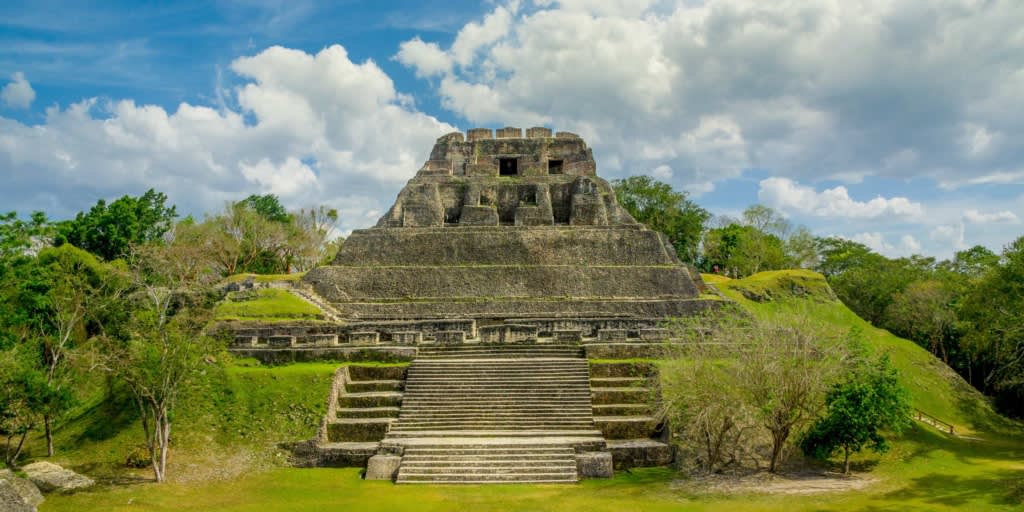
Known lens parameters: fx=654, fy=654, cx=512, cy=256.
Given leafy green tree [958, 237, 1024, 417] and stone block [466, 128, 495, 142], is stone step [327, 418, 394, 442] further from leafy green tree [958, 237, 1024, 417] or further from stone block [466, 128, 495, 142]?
stone block [466, 128, 495, 142]

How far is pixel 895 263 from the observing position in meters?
39.7

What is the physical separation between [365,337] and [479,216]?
11.5m

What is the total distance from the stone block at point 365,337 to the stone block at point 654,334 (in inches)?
278

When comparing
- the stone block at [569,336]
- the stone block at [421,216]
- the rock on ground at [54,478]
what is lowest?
the rock on ground at [54,478]

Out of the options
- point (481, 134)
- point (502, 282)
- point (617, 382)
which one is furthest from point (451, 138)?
point (617, 382)

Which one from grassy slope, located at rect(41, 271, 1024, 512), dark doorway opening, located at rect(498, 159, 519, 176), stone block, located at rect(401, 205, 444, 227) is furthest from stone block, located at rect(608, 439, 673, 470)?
dark doorway opening, located at rect(498, 159, 519, 176)

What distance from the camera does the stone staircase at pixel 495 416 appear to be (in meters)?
12.2

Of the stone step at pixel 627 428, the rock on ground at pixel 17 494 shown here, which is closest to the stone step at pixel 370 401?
the stone step at pixel 627 428

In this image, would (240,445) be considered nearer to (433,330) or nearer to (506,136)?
(433,330)

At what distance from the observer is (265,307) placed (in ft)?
70.7

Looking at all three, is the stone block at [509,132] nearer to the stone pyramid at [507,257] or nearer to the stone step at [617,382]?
the stone pyramid at [507,257]

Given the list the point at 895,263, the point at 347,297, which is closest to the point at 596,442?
the point at 347,297

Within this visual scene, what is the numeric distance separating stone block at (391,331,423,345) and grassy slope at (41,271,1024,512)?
92.4 inches

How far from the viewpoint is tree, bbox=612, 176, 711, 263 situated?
42.1 metres
